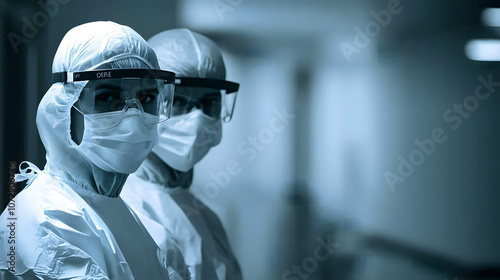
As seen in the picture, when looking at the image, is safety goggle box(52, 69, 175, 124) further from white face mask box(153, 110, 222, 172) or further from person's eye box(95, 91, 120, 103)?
white face mask box(153, 110, 222, 172)

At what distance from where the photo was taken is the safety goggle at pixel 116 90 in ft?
3.97

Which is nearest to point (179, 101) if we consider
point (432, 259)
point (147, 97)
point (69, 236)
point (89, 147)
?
point (147, 97)

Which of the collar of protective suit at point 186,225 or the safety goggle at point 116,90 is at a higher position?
the safety goggle at point 116,90

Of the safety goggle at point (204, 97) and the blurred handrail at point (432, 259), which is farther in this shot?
the blurred handrail at point (432, 259)

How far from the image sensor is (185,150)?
162cm

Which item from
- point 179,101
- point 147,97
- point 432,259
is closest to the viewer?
point 147,97

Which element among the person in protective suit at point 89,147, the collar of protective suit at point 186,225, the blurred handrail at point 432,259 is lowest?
the blurred handrail at point 432,259

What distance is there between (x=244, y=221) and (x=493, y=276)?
2.99 feet

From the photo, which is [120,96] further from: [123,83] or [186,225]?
[186,225]

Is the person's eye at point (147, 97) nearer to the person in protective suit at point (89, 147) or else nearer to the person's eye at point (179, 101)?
the person in protective suit at point (89, 147)

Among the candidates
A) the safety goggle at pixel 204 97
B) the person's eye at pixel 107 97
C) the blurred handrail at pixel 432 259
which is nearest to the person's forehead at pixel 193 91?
the safety goggle at pixel 204 97

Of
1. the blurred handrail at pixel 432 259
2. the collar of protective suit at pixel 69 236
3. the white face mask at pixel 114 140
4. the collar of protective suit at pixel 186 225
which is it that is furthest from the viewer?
the blurred handrail at pixel 432 259

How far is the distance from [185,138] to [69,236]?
0.53 metres

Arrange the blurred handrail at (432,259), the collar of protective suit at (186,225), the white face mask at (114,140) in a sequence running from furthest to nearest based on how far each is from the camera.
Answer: the blurred handrail at (432,259)
the collar of protective suit at (186,225)
the white face mask at (114,140)
